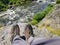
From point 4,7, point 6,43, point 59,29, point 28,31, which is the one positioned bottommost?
point 4,7

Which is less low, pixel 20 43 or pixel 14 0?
pixel 20 43

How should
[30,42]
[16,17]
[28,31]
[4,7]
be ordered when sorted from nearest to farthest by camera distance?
[30,42] → [28,31] → [16,17] → [4,7]

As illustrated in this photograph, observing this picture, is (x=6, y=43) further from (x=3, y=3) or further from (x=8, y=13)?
(x=3, y=3)

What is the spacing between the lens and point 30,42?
2.96 meters

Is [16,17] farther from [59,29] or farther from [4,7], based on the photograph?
[59,29]

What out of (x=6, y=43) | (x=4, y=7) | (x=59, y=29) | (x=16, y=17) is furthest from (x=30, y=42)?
(x=4, y=7)

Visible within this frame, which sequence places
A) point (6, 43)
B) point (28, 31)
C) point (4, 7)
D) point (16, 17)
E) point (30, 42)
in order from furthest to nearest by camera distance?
point (4, 7)
point (16, 17)
point (6, 43)
point (28, 31)
point (30, 42)

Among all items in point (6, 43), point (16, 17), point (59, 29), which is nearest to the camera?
point (6, 43)

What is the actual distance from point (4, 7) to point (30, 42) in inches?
579

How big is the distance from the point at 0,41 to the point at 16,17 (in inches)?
350

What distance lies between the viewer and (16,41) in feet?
10.1

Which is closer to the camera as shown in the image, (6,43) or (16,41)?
(16,41)

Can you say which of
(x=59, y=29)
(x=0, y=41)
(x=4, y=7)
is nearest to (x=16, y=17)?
(x=4, y=7)

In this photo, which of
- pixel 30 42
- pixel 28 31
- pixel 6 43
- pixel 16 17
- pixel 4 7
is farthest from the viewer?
pixel 4 7
